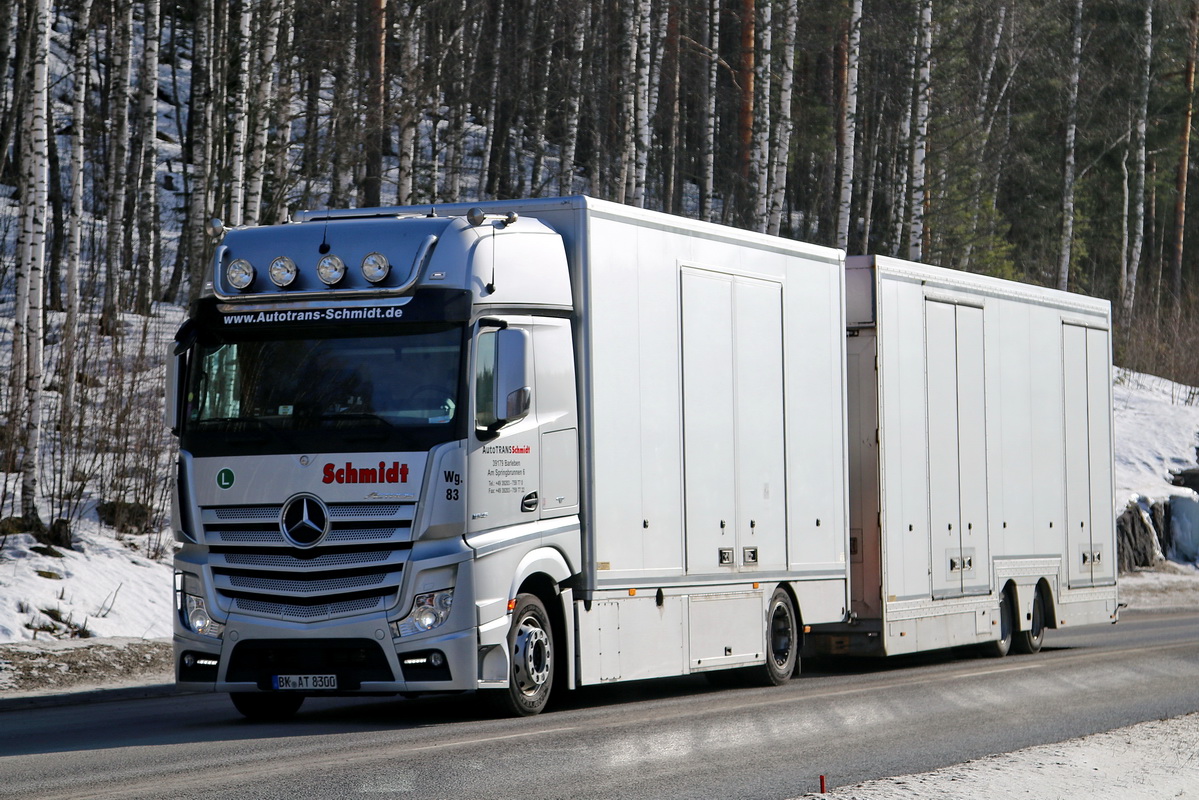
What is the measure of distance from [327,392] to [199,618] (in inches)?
69.7

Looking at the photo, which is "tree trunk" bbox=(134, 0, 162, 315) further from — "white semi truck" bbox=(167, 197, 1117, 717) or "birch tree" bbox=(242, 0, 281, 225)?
"white semi truck" bbox=(167, 197, 1117, 717)

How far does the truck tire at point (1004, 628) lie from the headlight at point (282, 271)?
9.76 metres

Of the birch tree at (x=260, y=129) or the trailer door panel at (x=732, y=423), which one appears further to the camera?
the birch tree at (x=260, y=129)

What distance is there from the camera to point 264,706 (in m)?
12.2

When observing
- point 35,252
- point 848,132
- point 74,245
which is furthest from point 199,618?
point 848,132

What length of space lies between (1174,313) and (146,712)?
40.9 meters

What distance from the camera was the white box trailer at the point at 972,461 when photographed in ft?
52.5

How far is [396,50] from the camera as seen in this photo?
41.2m

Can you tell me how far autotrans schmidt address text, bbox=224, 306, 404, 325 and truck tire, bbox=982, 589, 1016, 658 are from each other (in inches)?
371

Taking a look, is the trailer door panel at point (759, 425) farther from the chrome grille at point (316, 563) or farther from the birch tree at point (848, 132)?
the birch tree at point (848, 132)

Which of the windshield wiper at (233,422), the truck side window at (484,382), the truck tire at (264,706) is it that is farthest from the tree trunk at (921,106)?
the windshield wiper at (233,422)

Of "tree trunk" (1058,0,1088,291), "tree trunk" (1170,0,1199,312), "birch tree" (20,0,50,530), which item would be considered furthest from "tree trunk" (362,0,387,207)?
"tree trunk" (1170,0,1199,312)

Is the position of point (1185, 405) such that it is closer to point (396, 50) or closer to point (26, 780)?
point (396, 50)

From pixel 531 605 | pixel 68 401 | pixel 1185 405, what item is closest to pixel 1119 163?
pixel 1185 405
